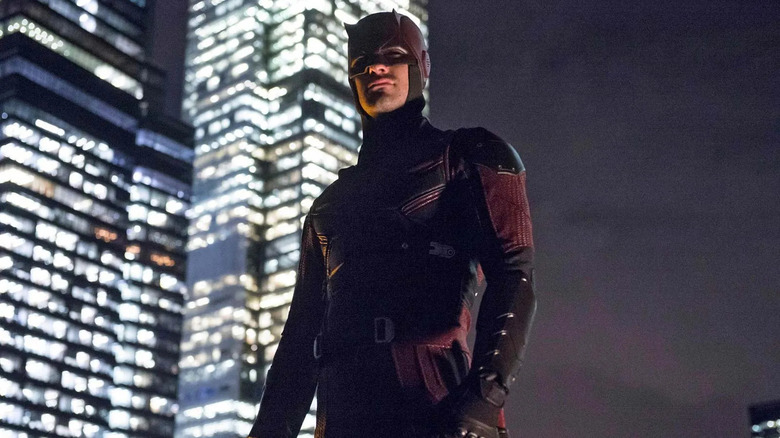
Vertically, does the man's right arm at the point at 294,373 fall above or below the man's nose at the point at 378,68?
below

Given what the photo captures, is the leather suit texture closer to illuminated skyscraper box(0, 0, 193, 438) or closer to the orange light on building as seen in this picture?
illuminated skyscraper box(0, 0, 193, 438)

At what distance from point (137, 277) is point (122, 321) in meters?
7.31

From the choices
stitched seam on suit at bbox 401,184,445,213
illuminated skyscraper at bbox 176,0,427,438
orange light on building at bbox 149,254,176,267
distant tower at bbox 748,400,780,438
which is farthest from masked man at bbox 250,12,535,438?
distant tower at bbox 748,400,780,438

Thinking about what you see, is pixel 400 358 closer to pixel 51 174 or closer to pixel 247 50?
pixel 51 174

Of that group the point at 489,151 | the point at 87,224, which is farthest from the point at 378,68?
the point at 87,224

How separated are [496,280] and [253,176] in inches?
6621

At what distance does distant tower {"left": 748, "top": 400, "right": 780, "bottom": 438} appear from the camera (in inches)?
6668

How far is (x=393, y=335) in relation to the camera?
16.6 feet

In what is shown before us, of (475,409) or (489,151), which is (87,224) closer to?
(489,151)

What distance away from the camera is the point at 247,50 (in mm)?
180125

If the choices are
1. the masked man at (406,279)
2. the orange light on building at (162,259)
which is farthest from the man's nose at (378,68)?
the orange light on building at (162,259)

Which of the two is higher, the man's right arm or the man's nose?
the man's nose

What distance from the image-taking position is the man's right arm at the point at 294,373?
5668 millimetres

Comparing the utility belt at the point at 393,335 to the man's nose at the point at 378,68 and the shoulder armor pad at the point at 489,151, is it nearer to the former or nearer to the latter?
the shoulder armor pad at the point at 489,151
